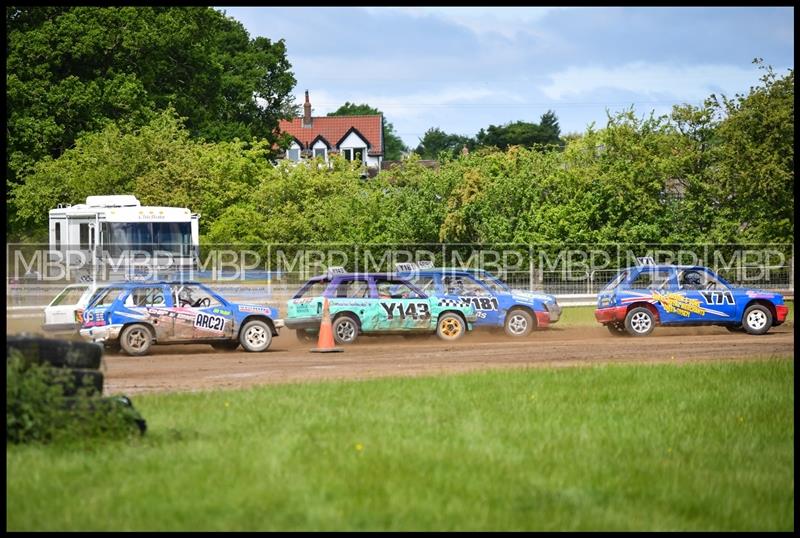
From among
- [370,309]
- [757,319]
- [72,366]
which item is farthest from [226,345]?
[72,366]

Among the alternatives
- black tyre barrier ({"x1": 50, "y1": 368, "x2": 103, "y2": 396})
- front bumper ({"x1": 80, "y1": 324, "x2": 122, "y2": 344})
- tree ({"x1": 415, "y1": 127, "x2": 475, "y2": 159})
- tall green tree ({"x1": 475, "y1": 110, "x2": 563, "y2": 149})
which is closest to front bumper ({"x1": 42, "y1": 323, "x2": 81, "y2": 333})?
front bumper ({"x1": 80, "y1": 324, "x2": 122, "y2": 344})

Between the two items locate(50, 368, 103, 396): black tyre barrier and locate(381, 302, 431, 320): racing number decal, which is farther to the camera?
locate(381, 302, 431, 320): racing number decal

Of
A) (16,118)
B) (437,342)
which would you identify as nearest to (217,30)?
(16,118)

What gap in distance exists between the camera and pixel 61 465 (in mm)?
9125

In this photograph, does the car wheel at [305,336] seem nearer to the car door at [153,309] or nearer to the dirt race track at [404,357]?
the dirt race track at [404,357]

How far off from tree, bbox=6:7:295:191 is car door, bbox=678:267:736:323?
32.9m

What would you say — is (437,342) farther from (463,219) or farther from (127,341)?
(463,219)

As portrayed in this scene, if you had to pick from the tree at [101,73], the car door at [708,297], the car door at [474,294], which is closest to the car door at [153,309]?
the car door at [474,294]

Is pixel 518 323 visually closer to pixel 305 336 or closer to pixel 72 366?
pixel 305 336

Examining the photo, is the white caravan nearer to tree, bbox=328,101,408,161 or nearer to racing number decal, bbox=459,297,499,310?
racing number decal, bbox=459,297,499,310

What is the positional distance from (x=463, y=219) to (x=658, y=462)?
97.4 feet

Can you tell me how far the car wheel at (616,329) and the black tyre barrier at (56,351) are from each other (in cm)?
1666

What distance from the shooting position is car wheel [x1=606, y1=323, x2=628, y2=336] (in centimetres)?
2561

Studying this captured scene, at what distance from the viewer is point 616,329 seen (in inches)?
1035
